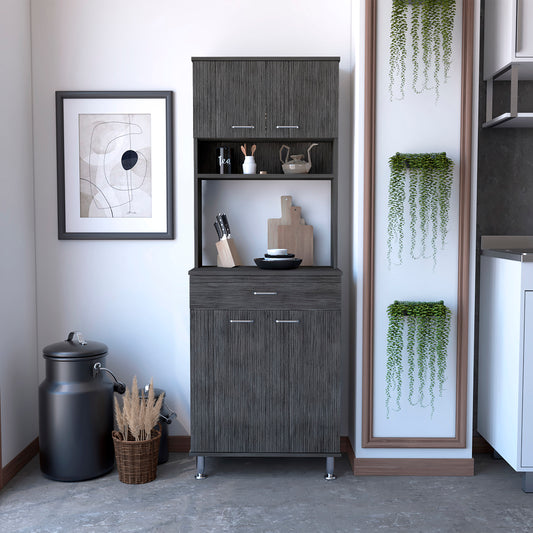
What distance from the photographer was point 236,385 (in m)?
2.97

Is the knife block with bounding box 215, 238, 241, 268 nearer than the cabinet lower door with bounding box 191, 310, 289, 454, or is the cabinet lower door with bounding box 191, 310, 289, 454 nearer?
the cabinet lower door with bounding box 191, 310, 289, 454

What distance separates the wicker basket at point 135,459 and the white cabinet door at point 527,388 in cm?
176

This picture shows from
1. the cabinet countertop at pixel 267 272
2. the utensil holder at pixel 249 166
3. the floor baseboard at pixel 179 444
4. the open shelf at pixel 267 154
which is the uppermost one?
the open shelf at pixel 267 154

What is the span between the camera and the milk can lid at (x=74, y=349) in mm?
2924

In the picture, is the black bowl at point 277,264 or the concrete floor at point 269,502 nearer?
the concrete floor at point 269,502

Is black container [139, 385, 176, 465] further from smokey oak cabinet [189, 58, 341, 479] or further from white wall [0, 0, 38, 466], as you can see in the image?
white wall [0, 0, 38, 466]

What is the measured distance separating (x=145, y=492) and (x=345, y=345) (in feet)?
4.33

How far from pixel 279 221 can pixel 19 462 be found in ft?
6.15

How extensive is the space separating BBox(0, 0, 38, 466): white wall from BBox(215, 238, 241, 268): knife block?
1.06 metres

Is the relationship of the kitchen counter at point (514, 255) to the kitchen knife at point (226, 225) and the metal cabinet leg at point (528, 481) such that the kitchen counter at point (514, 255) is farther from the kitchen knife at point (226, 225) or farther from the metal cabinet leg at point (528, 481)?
the kitchen knife at point (226, 225)

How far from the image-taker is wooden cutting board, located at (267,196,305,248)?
3.33 metres

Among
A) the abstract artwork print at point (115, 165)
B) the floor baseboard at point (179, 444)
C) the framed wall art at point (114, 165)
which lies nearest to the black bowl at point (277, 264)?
the framed wall art at point (114, 165)

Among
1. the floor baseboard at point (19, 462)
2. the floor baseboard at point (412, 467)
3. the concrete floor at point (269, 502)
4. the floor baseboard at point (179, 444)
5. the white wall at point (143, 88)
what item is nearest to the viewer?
the concrete floor at point (269, 502)

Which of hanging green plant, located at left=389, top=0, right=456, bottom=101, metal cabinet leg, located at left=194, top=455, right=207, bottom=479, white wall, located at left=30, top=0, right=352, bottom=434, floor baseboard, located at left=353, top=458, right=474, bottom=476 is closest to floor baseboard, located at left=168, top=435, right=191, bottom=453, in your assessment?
white wall, located at left=30, top=0, right=352, bottom=434
